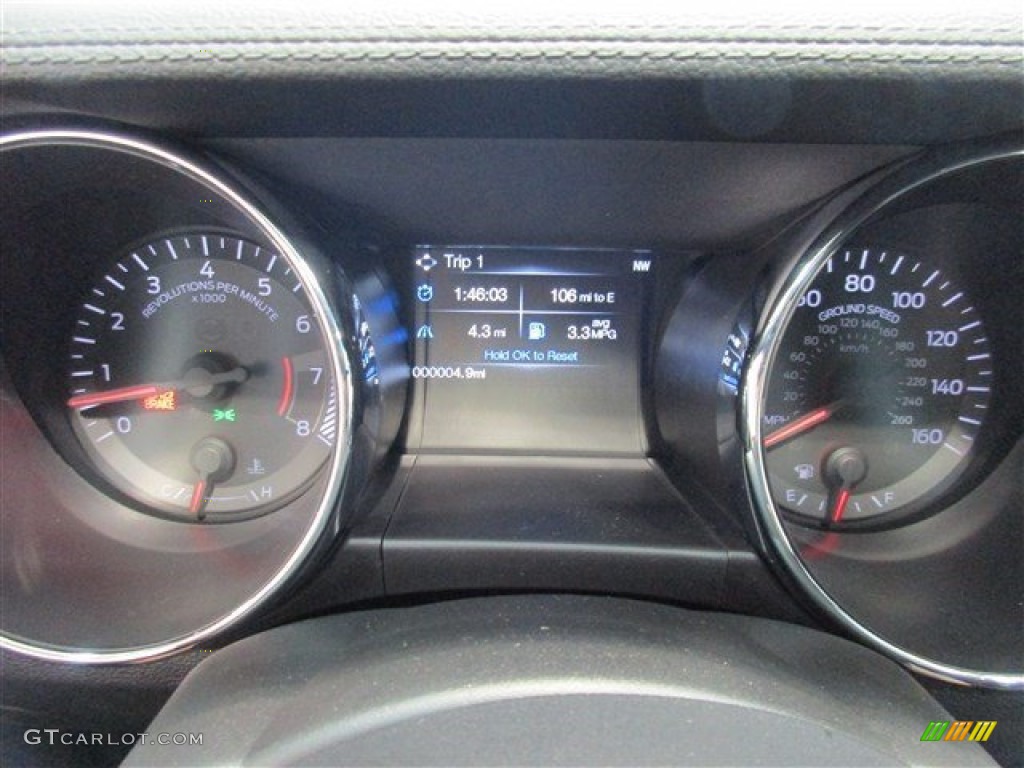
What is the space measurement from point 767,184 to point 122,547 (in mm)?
1271

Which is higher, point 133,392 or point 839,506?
point 133,392

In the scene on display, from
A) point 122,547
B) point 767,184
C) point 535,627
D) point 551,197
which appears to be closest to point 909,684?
point 535,627

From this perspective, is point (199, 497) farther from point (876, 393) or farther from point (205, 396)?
point (876, 393)

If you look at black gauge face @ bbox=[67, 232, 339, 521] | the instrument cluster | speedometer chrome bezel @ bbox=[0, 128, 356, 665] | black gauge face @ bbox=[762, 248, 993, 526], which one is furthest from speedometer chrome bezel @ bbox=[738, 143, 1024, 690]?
black gauge face @ bbox=[67, 232, 339, 521]

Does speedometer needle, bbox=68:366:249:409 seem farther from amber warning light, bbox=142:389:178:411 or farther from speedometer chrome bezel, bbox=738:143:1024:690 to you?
speedometer chrome bezel, bbox=738:143:1024:690

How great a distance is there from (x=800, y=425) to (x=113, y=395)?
50.5 inches

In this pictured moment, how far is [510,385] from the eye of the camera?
5.76ft

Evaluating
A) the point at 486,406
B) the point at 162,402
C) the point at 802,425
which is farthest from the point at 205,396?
the point at 802,425

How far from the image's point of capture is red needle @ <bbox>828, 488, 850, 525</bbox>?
159 cm

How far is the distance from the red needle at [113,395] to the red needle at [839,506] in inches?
50.1

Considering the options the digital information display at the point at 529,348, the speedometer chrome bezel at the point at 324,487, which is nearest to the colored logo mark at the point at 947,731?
the digital information display at the point at 529,348

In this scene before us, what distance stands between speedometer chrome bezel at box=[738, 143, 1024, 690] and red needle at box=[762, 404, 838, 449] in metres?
0.30

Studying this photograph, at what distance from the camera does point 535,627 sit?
4.08 feet

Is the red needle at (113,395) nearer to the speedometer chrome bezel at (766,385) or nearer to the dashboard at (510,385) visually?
the dashboard at (510,385)
